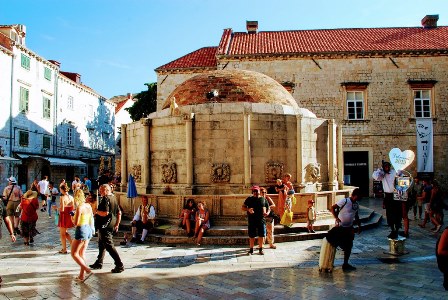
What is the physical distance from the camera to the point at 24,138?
2844cm

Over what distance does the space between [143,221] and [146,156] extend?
2949mm

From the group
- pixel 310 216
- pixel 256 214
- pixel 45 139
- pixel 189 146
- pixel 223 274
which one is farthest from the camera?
pixel 45 139

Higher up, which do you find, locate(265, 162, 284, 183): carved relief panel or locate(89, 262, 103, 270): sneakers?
locate(265, 162, 284, 183): carved relief panel

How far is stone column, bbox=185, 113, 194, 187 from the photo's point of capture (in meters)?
11.9

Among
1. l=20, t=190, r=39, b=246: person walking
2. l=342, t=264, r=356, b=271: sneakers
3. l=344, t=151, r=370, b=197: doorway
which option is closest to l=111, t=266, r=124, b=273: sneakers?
l=20, t=190, r=39, b=246: person walking

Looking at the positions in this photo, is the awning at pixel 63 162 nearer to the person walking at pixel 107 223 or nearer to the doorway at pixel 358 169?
the doorway at pixel 358 169

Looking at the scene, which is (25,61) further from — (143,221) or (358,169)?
(358,169)

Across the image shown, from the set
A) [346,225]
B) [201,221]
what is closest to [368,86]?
[201,221]

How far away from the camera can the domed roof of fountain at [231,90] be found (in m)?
13.9

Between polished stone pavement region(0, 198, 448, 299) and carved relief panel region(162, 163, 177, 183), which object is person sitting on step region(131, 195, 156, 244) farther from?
carved relief panel region(162, 163, 177, 183)

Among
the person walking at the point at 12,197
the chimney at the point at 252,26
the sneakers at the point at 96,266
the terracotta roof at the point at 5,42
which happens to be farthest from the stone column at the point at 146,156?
the chimney at the point at 252,26

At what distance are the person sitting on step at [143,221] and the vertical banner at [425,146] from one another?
827 inches

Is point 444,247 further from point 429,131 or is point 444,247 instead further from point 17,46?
point 17,46

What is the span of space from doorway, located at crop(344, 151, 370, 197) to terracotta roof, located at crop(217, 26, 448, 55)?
25.5ft
